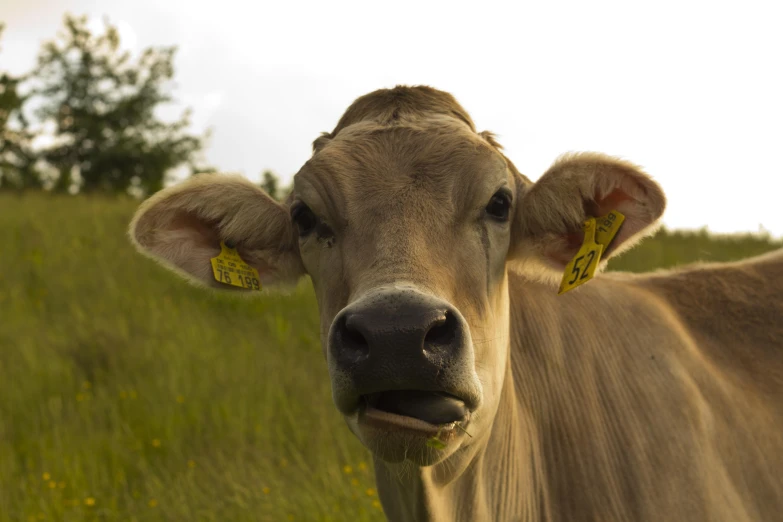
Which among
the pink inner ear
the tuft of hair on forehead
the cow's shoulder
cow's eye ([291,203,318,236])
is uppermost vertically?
the tuft of hair on forehead

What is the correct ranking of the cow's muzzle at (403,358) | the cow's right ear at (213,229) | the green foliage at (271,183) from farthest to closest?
the green foliage at (271,183) < the cow's right ear at (213,229) < the cow's muzzle at (403,358)

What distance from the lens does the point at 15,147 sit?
3381cm

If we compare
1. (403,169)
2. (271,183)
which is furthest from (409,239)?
(271,183)

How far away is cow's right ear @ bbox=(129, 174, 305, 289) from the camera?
368cm

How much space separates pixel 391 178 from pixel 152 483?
357 cm

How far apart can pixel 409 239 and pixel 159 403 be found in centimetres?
466

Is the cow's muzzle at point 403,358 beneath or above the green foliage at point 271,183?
above

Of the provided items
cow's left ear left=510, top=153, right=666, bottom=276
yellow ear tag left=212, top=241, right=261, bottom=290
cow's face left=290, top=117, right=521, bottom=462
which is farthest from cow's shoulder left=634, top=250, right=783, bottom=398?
yellow ear tag left=212, top=241, right=261, bottom=290

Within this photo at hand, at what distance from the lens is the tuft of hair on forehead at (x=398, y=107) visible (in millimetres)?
3481

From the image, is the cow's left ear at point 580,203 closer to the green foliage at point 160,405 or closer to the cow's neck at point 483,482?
the cow's neck at point 483,482

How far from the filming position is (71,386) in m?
7.32

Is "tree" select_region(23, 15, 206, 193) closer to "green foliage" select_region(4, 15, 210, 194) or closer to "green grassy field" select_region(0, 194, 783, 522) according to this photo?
"green foliage" select_region(4, 15, 210, 194)

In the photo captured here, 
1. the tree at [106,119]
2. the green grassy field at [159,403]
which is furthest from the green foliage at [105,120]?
the green grassy field at [159,403]

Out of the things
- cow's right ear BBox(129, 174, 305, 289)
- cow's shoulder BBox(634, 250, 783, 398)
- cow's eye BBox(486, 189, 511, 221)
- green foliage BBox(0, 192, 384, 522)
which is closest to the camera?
cow's eye BBox(486, 189, 511, 221)
